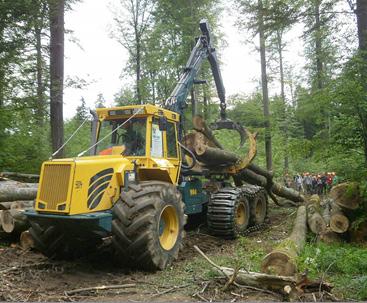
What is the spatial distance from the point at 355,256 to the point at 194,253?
3.13 meters

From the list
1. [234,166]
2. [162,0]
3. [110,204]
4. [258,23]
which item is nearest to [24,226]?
[110,204]

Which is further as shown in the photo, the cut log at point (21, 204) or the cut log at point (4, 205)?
the cut log at point (21, 204)

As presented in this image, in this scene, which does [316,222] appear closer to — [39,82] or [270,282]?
[270,282]

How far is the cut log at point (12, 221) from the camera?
28.3ft

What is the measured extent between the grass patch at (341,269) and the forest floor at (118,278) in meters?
0.84

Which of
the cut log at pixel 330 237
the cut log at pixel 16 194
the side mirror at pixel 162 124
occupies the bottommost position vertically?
the cut log at pixel 330 237

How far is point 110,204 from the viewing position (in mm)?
7000

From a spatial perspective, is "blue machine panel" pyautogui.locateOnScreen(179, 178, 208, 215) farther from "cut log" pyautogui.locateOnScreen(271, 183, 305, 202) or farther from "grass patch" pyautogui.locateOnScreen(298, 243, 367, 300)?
"cut log" pyautogui.locateOnScreen(271, 183, 305, 202)

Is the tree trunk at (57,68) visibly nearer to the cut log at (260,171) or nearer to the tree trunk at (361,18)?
the cut log at (260,171)

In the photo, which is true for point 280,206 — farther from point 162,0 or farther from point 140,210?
point 162,0

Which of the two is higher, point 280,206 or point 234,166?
point 234,166

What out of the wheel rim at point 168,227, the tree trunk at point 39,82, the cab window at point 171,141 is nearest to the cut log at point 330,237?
the wheel rim at point 168,227

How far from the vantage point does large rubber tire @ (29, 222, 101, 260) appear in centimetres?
729

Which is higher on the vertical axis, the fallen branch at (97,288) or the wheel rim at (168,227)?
the wheel rim at (168,227)
